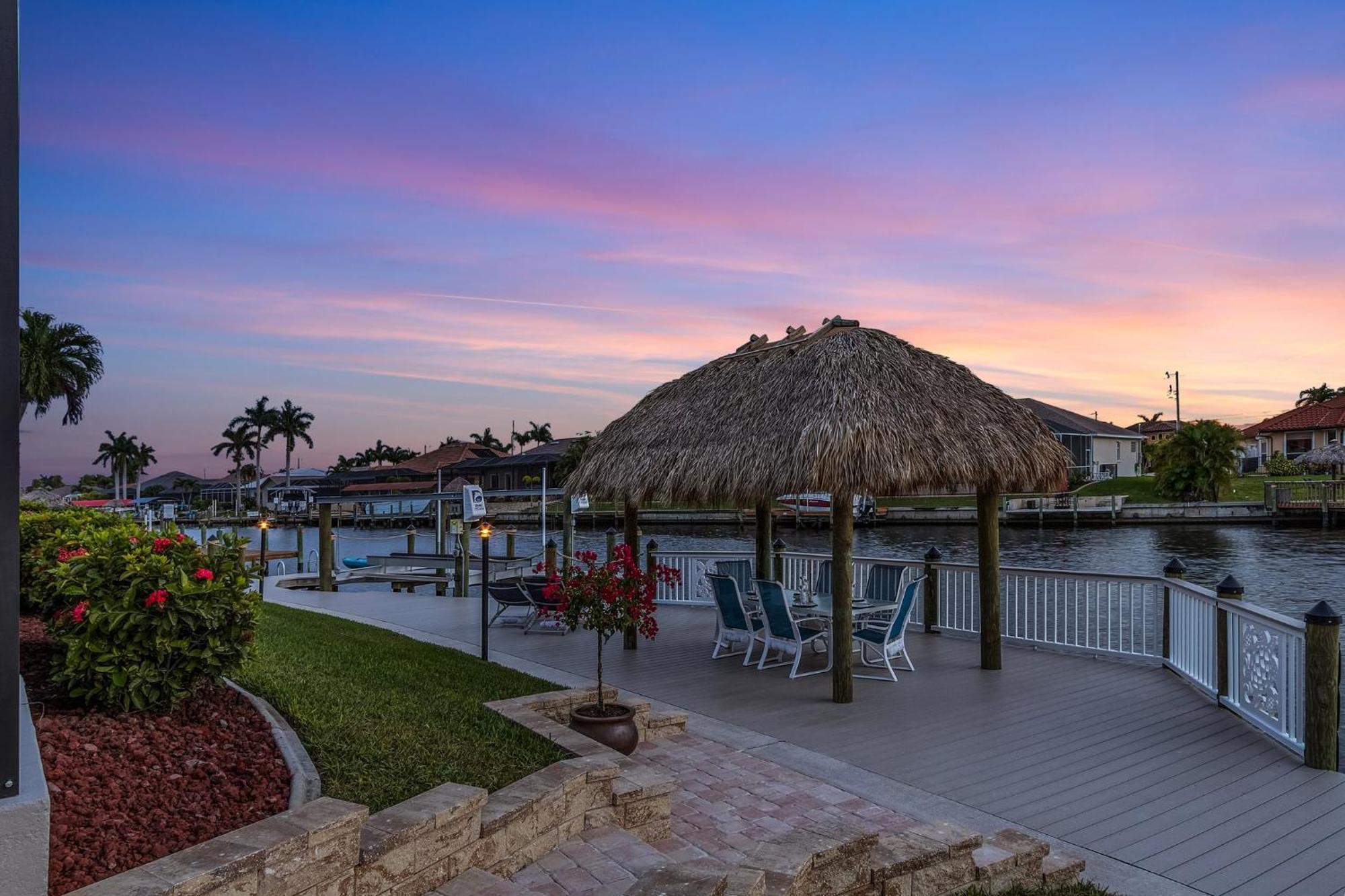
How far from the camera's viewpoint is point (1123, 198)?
1498 centimetres

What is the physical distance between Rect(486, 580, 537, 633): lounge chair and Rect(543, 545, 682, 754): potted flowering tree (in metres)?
5.57

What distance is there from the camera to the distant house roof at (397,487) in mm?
63062

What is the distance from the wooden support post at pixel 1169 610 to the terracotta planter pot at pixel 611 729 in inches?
230

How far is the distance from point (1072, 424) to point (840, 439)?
199 feet

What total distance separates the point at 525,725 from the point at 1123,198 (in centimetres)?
1462

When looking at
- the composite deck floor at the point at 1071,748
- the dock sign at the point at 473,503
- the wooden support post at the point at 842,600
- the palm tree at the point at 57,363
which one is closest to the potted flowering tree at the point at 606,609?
the composite deck floor at the point at 1071,748

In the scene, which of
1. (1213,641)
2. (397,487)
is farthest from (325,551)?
(397,487)

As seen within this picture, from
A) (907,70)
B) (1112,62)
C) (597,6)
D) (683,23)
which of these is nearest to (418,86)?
(597,6)

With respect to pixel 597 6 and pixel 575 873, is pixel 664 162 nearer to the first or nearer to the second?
pixel 597 6

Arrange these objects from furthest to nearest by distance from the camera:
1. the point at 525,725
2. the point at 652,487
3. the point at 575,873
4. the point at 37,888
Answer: the point at 652,487
the point at 525,725
the point at 575,873
the point at 37,888

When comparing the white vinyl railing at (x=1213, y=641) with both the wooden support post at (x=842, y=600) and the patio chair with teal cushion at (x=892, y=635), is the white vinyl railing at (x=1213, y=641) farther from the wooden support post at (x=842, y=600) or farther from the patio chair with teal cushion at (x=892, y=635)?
the wooden support post at (x=842, y=600)

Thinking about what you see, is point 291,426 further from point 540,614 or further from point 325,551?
point 540,614

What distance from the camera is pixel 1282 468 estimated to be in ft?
199

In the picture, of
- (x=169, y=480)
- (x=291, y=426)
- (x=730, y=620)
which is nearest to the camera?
(x=730, y=620)
